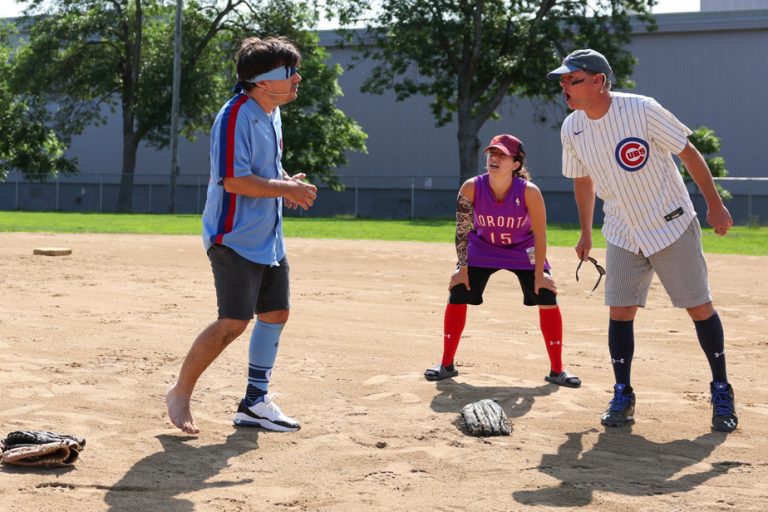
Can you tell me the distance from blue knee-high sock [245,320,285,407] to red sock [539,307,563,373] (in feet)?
6.42

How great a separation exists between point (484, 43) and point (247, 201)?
122 feet

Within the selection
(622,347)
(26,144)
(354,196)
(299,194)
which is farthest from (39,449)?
(26,144)

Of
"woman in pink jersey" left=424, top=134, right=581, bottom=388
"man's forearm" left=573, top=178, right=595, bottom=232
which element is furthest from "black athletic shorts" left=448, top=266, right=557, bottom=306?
"man's forearm" left=573, top=178, right=595, bottom=232

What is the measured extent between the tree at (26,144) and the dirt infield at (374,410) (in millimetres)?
38939

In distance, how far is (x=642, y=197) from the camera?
5.52 m

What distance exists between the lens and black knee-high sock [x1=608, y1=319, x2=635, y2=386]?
228 inches

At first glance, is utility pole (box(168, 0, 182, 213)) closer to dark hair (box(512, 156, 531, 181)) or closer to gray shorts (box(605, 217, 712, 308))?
dark hair (box(512, 156, 531, 181))

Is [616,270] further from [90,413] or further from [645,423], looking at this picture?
[90,413]

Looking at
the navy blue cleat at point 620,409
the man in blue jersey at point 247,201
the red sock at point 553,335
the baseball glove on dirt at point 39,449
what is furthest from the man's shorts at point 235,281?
the red sock at point 553,335

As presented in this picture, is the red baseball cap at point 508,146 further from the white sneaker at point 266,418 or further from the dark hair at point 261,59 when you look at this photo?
the white sneaker at point 266,418

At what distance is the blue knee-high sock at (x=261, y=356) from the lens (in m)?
5.43

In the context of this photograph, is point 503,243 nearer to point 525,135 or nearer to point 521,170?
point 521,170

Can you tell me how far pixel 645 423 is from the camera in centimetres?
562

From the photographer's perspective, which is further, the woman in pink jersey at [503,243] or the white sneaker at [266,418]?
the woman in pink jersey at [503,243]
